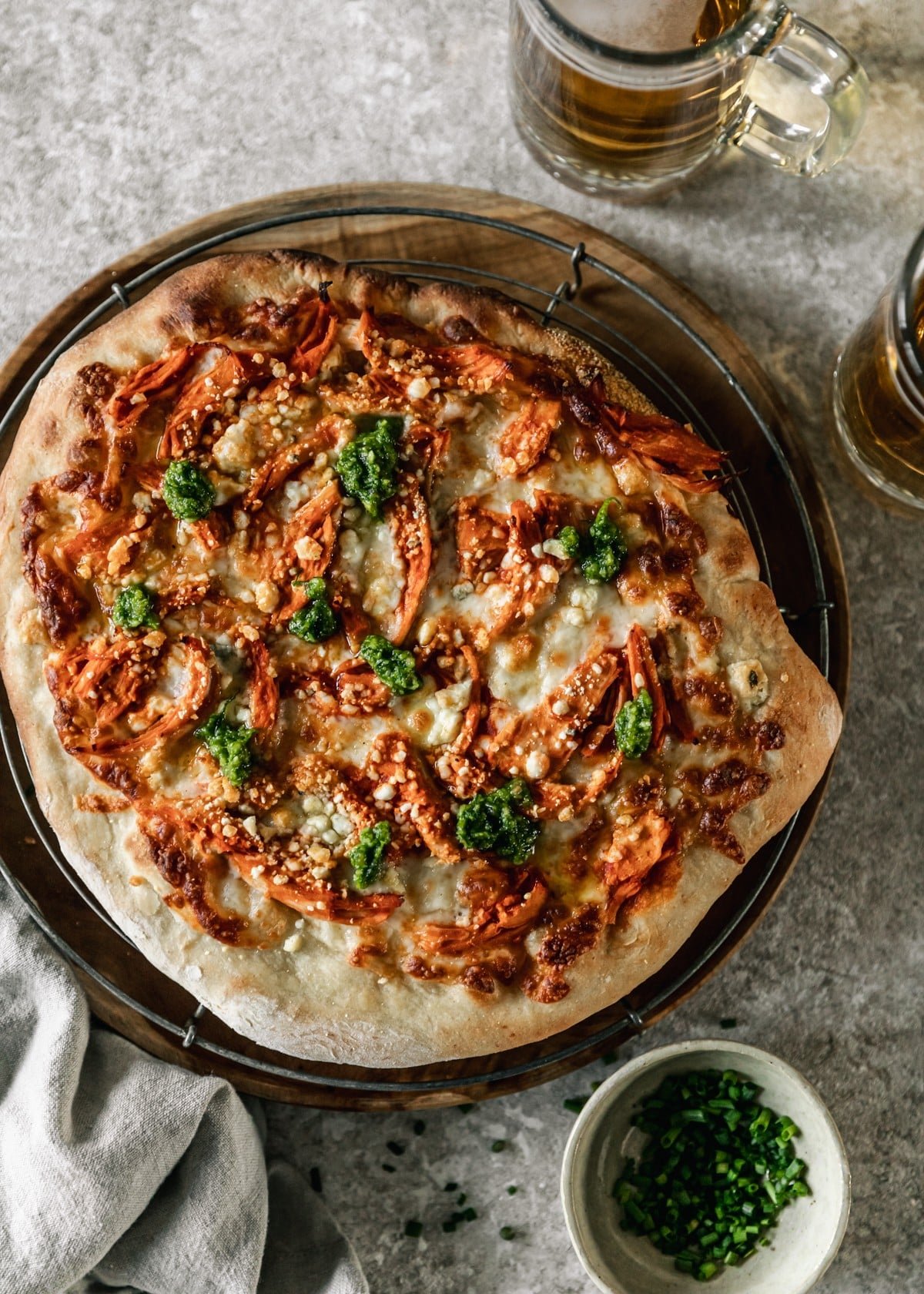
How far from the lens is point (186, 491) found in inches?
134

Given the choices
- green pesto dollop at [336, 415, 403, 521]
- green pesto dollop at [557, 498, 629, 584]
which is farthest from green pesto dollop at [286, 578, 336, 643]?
green pesto dollop at [557, 498, 629, 584]

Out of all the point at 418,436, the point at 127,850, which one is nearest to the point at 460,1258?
the point at 127,850

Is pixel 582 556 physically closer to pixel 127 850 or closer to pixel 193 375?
pixel 193 375

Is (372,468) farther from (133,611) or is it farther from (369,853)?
(369,853)

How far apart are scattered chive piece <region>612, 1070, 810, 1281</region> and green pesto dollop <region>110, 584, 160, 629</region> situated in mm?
2346

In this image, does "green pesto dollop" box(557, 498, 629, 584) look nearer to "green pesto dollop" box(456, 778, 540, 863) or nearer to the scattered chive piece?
"green pesto dollop" box(456, 778, 540, 863)

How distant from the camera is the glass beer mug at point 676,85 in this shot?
3.38 metres

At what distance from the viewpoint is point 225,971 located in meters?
3.39

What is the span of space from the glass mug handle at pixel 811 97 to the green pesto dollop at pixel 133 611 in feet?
8.25

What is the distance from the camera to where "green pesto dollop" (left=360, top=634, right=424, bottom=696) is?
3.40 metres

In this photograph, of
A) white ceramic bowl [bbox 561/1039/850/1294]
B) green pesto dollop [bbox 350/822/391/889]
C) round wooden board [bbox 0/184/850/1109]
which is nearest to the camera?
green pesto dollop [bbox 350/822/391/889]

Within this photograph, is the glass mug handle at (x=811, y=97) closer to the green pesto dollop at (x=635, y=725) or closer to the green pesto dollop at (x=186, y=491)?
the green pesto dollop at (x=635, y=725)

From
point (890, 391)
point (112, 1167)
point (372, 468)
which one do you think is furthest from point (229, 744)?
point (890, 391)

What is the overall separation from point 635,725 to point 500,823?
0.49m
